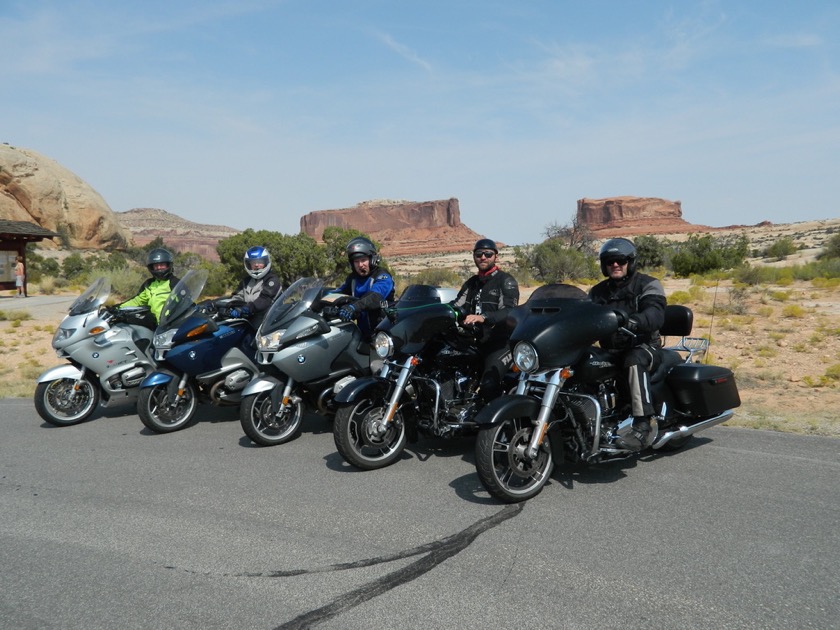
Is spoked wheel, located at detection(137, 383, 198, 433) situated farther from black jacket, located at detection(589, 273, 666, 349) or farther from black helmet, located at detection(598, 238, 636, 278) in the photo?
black helmet, located at detection(598, 238, 636, 278)

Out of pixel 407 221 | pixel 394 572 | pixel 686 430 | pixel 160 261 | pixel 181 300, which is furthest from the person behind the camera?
pixel 407 221

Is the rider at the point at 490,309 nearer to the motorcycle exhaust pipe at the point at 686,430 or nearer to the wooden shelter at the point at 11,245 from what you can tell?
the motorcycle exhaust pipe at the point at 686,430

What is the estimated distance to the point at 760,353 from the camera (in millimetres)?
12562

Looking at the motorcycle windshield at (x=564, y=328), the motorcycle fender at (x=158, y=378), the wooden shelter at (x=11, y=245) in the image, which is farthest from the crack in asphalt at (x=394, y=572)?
the wooden shelter at (x=11, y=245)

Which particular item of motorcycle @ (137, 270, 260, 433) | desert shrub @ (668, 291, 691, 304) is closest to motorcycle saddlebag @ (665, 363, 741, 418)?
motorcycle @ (137, 270, 260, 433)

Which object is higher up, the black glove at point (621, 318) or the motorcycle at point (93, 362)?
the black glove at point (621, 318)

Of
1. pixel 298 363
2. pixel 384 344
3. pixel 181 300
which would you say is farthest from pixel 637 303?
pixel 181 300

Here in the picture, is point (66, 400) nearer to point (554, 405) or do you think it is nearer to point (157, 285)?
point (157, 285)

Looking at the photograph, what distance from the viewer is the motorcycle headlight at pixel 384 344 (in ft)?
19.1

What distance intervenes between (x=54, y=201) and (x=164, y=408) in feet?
225

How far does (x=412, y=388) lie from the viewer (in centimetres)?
593

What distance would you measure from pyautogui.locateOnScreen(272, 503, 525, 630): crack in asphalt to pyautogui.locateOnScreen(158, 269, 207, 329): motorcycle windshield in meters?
4.66

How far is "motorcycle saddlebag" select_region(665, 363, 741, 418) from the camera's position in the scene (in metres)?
5.68

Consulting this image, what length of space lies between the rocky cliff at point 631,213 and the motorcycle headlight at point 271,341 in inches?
5683
